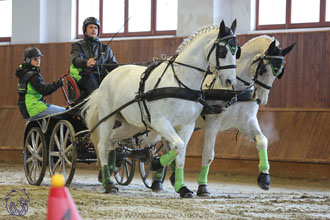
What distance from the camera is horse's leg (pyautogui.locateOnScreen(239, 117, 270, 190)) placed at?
6.20 meters

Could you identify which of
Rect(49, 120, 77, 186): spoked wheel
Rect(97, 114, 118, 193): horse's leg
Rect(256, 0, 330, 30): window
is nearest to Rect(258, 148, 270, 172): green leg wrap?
Rect(97, 114, 118, 193): horse's leg

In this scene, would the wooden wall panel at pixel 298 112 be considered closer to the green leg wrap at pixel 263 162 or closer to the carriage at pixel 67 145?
the carriage at pixel 67 145

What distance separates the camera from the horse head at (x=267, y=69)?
20.5 ft

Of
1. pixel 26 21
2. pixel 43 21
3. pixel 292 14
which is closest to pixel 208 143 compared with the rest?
pixel 292 14

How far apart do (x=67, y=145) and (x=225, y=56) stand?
8.45 ft

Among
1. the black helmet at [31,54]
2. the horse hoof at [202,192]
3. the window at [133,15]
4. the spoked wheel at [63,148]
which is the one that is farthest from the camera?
the window at [133,15]

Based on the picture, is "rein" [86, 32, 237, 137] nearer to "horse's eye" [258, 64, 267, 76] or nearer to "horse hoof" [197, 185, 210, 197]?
"horse's eye" [258, 64, 267, 76]

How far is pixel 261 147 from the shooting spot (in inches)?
248

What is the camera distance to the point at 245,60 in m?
6.50

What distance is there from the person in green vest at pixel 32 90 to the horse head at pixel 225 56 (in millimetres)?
2564

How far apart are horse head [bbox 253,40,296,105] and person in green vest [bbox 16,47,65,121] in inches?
102

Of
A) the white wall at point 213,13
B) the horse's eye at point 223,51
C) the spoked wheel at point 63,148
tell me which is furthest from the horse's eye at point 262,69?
the white wall at point 213,13

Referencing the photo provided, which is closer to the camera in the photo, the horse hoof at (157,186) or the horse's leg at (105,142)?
the horse's leg at (105,142)

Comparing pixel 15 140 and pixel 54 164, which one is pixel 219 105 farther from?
pixel 15 140
